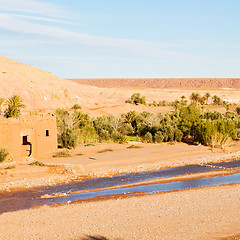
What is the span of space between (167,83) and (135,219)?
170779mm

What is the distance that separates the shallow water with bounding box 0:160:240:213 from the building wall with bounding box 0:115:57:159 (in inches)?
180

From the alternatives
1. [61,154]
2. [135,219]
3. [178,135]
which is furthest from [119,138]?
[135,219]

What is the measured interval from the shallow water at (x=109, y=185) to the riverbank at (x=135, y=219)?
3.50 feet

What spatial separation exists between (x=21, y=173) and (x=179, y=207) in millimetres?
8908

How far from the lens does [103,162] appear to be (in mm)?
23375

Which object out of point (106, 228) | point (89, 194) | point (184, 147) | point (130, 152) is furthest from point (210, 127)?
point (106, 228)

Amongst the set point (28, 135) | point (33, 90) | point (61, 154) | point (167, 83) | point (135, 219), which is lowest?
point (135, 219)

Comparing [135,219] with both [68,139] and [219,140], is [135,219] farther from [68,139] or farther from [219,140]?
[219,140]

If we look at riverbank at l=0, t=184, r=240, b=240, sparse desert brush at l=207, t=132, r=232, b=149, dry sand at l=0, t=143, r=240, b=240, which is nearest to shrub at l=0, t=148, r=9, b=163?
dry sand at l=0, t=143, r=240, b=240

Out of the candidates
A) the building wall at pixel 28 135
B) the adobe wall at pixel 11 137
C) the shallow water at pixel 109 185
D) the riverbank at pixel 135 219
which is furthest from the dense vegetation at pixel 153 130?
the riverbank at pixel 135 219

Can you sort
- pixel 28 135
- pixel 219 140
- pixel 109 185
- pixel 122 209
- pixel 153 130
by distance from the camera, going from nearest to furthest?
pixel 122 209 → pixel 109 185 → pixel 28 135 → pixel 219 140 → pixel 153 130

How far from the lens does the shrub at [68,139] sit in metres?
27.4

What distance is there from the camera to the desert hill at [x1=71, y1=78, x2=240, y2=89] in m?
173

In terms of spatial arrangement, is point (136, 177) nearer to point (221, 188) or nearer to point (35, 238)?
point (221, 188)
